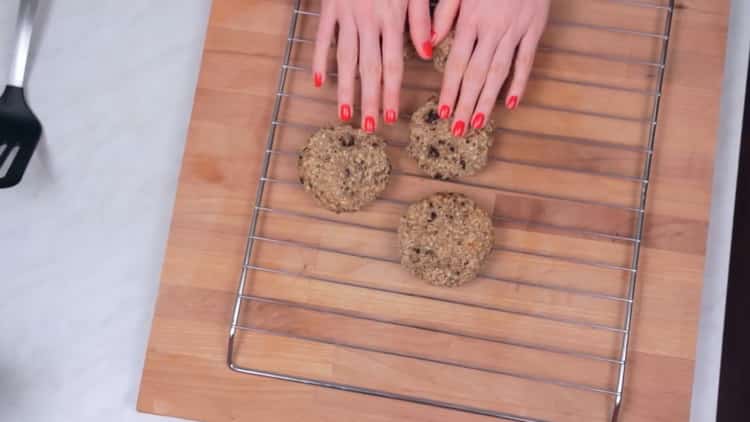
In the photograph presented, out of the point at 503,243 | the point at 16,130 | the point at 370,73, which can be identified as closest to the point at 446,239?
the point at 503,243

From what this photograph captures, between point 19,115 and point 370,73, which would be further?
point 19,115

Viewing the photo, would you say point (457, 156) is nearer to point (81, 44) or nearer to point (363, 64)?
point (363, 64)

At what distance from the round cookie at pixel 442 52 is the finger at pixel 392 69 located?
84 millimetres

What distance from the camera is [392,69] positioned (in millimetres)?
1303

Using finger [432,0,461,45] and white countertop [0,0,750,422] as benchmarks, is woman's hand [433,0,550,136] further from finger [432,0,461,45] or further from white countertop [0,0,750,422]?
white countertop [0,0,750,422]

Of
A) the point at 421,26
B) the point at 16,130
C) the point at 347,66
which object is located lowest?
the point at 16,130

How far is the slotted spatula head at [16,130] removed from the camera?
57.5 inches

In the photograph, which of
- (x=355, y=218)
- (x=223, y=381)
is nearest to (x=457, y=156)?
(x=355, y=218)

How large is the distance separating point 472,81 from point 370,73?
20 cm

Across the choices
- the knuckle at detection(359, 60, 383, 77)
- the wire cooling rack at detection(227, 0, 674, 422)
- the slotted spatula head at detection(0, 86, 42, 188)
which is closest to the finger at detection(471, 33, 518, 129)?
the wire cooling rack at detection(227, 0, 674, 422)

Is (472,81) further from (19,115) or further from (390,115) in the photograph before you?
(19,115)

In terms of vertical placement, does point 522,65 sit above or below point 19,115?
above

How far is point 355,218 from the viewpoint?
1368mm

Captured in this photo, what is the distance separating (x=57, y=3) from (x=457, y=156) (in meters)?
1.02
